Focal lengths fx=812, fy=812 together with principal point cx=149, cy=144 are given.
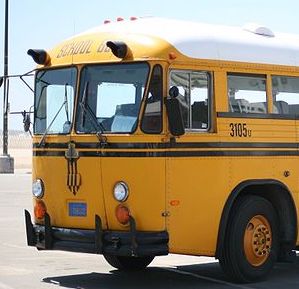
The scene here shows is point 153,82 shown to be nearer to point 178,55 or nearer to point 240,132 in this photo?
point 178,55

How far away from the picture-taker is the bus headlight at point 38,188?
9.69m

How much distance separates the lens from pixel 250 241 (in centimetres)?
972

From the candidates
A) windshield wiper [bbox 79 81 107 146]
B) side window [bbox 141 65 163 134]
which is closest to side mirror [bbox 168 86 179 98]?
side window [bbox 141 65 163 134]

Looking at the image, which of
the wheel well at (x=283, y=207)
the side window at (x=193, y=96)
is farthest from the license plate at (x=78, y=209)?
the wheel well at (x=283, y=207)

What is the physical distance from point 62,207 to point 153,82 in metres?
1.83

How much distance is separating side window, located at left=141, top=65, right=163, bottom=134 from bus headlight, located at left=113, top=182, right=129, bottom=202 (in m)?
0.65

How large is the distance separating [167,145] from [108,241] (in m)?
1.24

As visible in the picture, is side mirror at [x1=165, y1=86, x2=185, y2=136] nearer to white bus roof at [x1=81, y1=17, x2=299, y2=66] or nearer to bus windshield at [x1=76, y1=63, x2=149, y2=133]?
bus windshield at [x1=76, y1=63, x2=149, y2=133]

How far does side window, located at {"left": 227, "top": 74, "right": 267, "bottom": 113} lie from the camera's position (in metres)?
9.69

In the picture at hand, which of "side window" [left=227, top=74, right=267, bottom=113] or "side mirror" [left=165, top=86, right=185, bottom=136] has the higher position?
"side window" [left=227, top=74, right=267, bottom=113]

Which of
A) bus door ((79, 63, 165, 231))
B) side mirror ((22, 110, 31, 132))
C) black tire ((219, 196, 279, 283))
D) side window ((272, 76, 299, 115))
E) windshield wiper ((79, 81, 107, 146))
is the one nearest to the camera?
bus door ((79, 63, 165, 231))

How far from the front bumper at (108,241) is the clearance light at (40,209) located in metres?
0.27

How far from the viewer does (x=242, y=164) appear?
9625 mm

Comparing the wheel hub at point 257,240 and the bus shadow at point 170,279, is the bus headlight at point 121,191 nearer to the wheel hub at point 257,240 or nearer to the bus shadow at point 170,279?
the bus shadow at point 170,279
